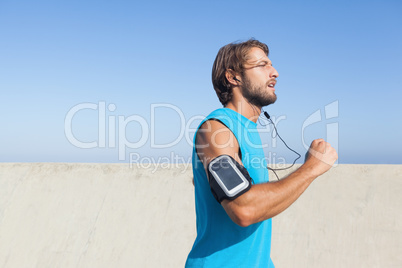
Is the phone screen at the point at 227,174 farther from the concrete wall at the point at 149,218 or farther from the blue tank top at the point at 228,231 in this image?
the concrete wall at the point at 149,218

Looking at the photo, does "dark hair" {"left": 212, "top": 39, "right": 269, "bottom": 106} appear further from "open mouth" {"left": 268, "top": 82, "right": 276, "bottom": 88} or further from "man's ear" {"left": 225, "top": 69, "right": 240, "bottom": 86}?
"open mouth" {"left": 268, "top": 82, "right": 276, "bottom": 88}

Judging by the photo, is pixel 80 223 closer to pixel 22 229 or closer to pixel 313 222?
pixel 22 229

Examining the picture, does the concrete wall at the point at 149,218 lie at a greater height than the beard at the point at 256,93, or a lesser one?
lesser

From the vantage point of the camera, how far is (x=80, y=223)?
7.34 metres

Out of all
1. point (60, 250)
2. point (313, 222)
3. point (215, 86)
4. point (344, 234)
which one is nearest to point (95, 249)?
point (60, 250)

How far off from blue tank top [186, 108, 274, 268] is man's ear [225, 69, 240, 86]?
1.03 feet

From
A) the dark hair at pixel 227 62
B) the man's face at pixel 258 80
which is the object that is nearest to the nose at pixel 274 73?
the man's face at pixel 258 80

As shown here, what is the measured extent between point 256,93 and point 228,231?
0.66 m

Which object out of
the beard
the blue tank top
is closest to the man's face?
the beard

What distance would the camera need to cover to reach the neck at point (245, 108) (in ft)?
5.87

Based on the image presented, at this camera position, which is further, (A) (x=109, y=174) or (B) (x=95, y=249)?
(A) (x=109, y=174)

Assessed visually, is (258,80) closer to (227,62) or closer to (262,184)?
(227,62)

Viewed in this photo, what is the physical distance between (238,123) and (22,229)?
7.13m

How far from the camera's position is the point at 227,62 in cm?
192
